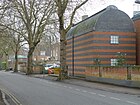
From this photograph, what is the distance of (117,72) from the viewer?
2723cm

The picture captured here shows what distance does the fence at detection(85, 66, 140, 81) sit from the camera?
2436 centimetres

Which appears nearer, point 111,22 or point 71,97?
point 71,97

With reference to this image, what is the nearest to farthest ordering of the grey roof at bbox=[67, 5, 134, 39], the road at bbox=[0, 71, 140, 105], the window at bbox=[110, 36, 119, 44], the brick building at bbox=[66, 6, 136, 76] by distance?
the road at bbox=[0, 71, 140, 105], the brick building at bbox=[66, 6, 136, 76], the grey roof at bbox=[67, 5, 134, 39], the window at bbox=[110, 36, 119, 44]

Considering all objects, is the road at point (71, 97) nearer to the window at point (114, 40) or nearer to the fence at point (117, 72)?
the fence at point (117, 72)

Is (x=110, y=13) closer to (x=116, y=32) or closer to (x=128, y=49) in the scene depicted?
(x=116, y=32)

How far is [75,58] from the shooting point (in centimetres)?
4378

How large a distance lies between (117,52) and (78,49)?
6.86 m

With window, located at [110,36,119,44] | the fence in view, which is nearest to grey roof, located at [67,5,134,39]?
window, located at [110,36,119,44]

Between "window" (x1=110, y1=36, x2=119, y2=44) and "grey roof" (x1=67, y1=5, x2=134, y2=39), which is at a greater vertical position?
"grey roof" (x1=67, y1=5, x2=134, y2=39)

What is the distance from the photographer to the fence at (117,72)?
79.9 ft

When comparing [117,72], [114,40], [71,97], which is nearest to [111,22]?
[114,40]

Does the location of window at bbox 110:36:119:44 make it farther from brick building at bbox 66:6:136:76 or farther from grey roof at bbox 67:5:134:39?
grey roof at bbox 67:5:134:39

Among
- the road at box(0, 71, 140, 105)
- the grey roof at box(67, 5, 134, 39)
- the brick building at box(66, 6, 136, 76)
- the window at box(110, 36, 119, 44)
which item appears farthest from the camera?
the window at box(110, 36, 119, 44)

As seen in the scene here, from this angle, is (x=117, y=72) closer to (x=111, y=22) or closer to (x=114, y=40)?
(x=114, y=40)
